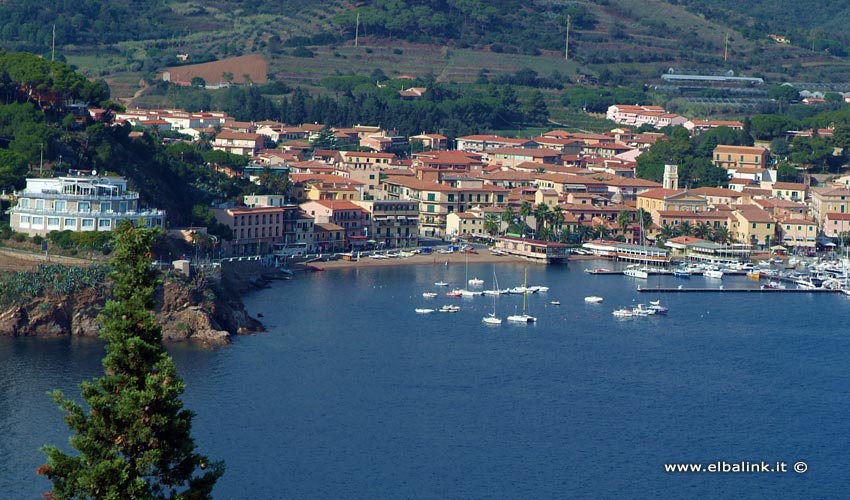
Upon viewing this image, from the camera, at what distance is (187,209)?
117ft

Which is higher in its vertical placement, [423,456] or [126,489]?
[126,489]

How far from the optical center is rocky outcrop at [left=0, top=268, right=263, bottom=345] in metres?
26.8

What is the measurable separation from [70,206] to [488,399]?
1052 centimetres

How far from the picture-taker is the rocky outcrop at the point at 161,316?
26.8 meters

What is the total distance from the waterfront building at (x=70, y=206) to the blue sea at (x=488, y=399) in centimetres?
309

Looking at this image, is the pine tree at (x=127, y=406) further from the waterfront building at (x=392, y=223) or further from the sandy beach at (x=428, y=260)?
the waterfront building at (x=392, y=223)

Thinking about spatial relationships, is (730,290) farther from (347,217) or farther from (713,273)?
(347,217)

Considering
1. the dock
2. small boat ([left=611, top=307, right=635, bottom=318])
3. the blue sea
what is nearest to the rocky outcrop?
the blue sea

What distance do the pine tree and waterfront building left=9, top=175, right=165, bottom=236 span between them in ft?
65.7

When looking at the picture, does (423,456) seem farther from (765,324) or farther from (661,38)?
(661,38)

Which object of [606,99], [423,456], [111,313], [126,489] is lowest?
[423,456]

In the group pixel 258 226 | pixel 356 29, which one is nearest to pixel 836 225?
pixel 258 226

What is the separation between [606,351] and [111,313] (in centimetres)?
1793

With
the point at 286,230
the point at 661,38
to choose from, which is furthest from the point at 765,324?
the point at 661,38
